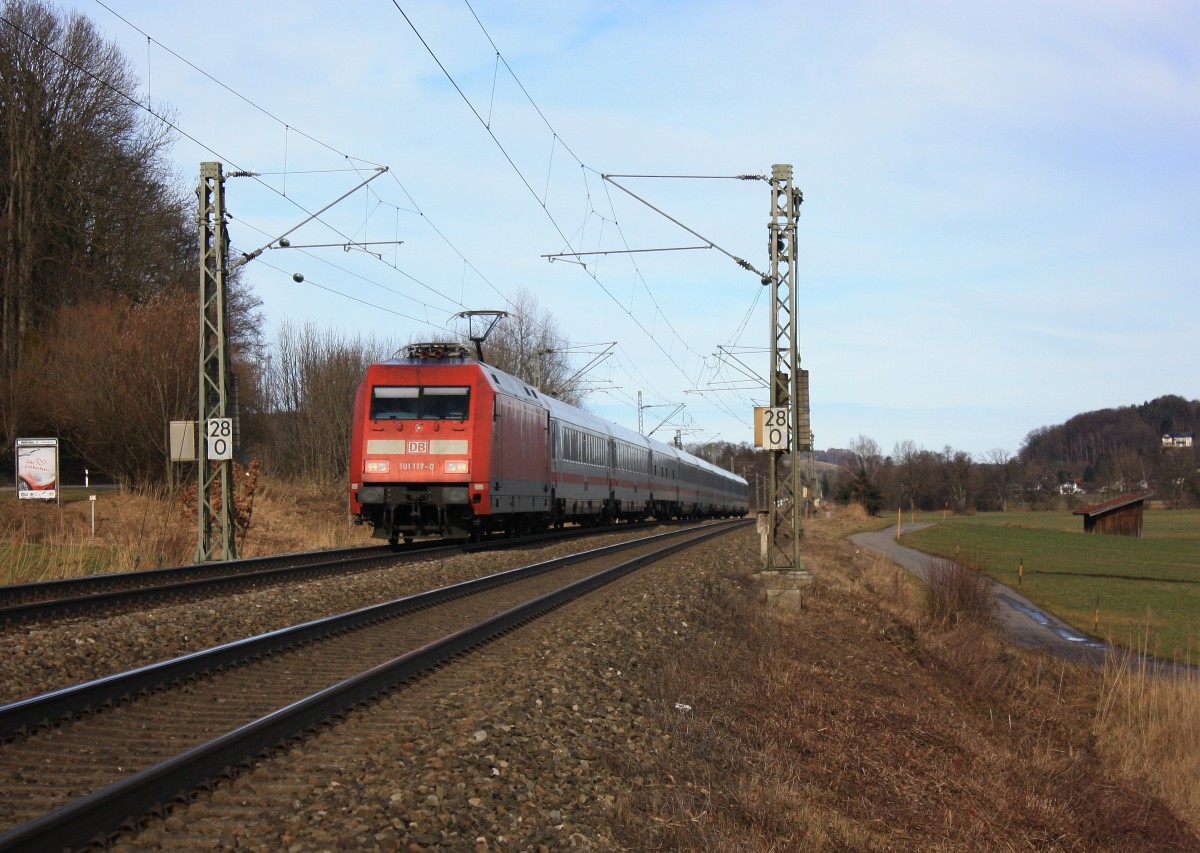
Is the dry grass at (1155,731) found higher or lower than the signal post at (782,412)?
lower

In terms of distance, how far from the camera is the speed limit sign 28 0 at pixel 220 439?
19.6 meters

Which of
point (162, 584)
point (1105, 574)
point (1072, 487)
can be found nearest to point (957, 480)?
point (1072, 487)

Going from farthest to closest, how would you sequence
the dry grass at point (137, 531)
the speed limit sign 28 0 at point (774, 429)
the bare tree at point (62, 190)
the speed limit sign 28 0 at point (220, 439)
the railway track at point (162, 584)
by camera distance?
the bare tree at point (62, 190), the speed limit sign 28 0 at point (220, 439), the dry grass at point (137, 531), the speed limit sign 28 0 at point (774, 429), the railway track at point (162, 584)

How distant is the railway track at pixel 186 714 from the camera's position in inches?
191

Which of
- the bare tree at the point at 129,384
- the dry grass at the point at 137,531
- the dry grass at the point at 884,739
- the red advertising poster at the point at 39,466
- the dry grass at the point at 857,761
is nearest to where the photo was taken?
the dry grass at the point at 857,761

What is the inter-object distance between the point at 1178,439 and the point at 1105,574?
5287 inches

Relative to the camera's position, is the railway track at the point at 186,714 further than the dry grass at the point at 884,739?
No

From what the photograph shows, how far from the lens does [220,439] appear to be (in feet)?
64.5

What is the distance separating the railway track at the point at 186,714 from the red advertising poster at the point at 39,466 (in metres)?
16.4

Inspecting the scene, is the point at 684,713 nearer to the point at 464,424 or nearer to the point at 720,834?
the point at 720,834

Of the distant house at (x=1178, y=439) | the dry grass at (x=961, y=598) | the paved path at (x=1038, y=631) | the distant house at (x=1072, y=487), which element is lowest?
the paved path at (x=1038, y=631)

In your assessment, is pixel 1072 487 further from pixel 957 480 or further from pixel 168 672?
pixel 168 672

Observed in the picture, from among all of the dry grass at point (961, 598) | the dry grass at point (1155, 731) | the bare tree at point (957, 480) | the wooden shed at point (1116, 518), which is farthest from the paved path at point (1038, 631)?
the bare tree at point (957, 480)

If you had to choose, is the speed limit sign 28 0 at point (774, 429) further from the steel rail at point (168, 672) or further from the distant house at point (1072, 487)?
the distant house at point (1072, 487)
